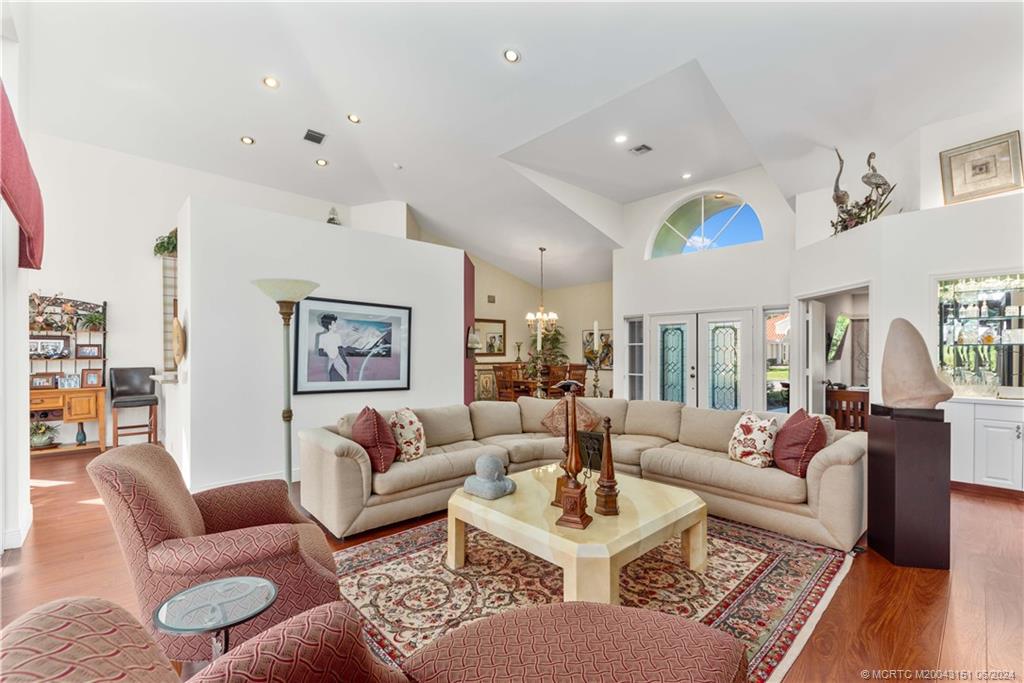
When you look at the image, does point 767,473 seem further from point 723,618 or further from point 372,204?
point 372,204

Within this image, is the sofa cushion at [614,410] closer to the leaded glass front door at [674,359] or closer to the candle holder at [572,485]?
the candle holder at [572,485]

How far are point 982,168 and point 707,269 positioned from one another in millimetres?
2845

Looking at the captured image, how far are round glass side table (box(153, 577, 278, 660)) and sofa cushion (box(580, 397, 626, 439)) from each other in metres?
3.53

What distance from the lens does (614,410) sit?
459 cm

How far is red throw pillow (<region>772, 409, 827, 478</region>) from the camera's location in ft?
9.91

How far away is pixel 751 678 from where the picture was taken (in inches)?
68.4

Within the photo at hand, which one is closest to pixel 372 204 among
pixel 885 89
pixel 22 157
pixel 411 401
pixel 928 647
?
pixel 411 401

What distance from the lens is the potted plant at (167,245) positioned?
19.6ft

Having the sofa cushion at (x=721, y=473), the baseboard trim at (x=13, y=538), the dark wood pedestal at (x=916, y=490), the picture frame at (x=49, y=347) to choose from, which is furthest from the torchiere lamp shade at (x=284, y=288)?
the picture frame at (x=49, y=347)

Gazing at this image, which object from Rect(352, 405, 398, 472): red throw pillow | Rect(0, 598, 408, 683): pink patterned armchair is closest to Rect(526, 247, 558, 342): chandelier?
Rect(352, 405, 398, 472): red throw pillow

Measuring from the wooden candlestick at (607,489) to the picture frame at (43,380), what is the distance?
22.2 feet

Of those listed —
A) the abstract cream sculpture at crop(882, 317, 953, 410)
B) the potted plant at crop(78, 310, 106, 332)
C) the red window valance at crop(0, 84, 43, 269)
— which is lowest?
the abstract cream sculpture at crop(882, 317, 953, 410)

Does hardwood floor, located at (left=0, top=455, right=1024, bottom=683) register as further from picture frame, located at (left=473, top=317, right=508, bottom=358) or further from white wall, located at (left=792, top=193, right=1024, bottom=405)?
picture frame, located at (left=473, top=317, right=508, bottom=358)

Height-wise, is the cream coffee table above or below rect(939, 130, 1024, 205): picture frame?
below
